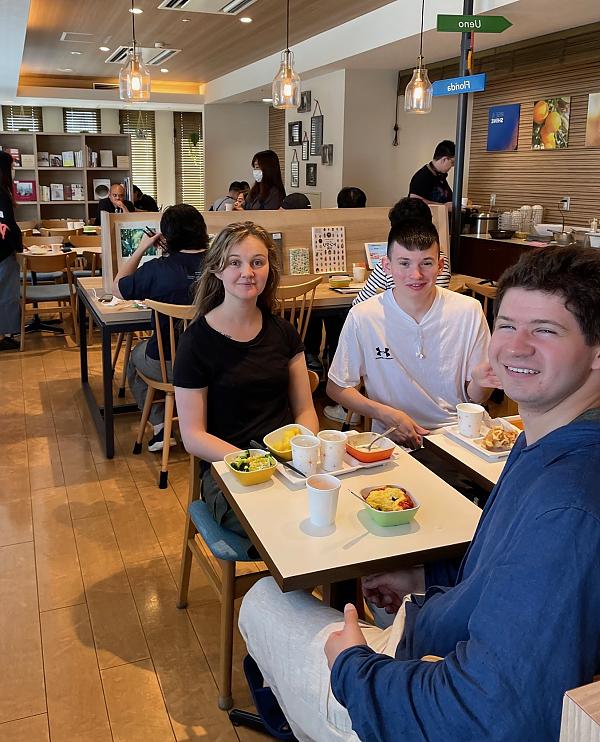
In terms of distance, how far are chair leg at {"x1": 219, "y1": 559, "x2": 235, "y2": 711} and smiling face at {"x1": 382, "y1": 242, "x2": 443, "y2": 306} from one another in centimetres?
106

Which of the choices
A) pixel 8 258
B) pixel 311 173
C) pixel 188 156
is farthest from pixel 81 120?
pixel 8 258

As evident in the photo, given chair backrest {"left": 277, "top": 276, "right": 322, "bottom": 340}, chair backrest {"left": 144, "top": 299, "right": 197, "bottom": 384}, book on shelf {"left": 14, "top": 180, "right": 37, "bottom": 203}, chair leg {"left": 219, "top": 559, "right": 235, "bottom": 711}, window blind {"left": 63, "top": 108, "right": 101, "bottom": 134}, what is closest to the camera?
chair leg {"left": 219, "top": 559, "right": 235, "bottom": 711}

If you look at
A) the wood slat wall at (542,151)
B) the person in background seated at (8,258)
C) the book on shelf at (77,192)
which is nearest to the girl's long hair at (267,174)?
the person in background seated at (8,258)

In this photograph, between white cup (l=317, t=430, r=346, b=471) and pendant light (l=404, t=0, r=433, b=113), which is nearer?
white cup (l=317, t=430, r=346, b=471)

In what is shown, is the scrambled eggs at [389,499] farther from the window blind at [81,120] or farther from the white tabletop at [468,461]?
the window blind at [81,120]

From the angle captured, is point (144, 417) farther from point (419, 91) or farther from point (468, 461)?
point (419, 91)

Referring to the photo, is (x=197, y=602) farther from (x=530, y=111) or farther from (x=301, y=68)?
(x=301, y=68)

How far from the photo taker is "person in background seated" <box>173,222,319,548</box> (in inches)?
83.8

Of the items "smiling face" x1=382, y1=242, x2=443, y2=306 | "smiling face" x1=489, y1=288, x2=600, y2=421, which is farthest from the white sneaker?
"smiling face" x1=489, y1=288, x2=600, y2=421

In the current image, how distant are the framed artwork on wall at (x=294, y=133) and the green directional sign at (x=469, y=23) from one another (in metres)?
5.40

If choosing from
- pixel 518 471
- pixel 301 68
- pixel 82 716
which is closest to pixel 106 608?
pixel 82 716

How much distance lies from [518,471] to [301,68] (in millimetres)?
7709

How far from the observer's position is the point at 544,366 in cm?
105

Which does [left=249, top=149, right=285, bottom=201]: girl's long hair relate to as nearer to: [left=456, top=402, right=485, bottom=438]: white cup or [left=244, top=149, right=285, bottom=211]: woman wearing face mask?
[left=244, top=149, right=285, bottom=211]: woman wearing face mask
